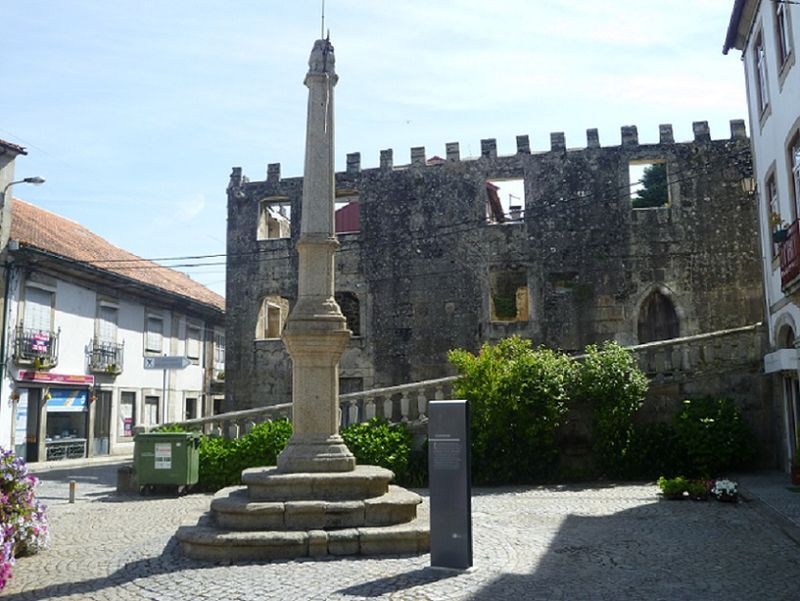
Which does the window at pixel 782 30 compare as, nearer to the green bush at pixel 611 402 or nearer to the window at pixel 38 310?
the green bush at pixel 611 402

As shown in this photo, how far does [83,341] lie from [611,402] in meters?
17.6

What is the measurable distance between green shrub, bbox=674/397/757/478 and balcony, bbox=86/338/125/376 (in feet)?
60.6

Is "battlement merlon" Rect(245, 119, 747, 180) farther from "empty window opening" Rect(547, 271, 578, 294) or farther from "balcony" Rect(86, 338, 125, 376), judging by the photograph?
"balcony" Rect(86, 338, 125, 376)

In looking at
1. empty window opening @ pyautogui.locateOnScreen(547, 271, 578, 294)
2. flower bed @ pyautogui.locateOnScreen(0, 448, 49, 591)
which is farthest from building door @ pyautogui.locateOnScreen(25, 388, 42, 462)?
empty window opening @ pyautogui.locateOnScreen(547, 271, 578, 294)

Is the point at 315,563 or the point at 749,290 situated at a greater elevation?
the point at 749,290

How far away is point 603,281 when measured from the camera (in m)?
20.2

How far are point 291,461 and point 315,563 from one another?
1.48 m

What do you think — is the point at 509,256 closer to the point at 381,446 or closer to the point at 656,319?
the point at 656,319

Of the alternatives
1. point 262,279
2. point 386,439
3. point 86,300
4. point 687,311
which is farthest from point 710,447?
point 86,300

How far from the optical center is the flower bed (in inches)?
282

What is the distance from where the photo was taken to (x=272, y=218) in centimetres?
2572

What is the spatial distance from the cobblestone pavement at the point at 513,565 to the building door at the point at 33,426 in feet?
42.0

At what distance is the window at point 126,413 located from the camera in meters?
25.7

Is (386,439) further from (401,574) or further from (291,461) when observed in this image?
(401,574)
